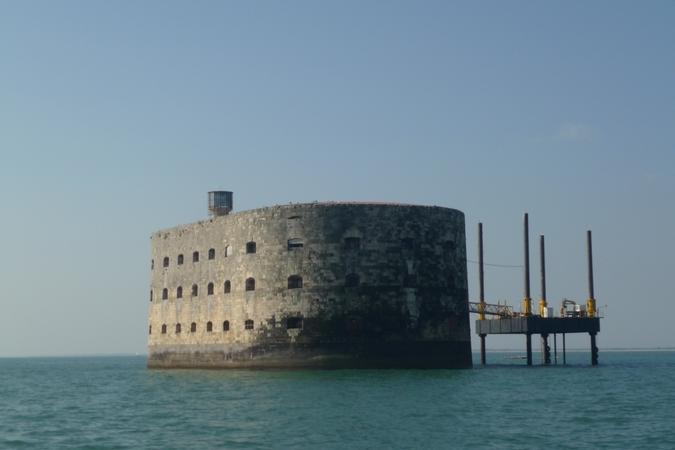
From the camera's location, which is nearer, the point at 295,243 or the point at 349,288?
the point at 349,288

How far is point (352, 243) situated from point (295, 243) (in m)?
2.32

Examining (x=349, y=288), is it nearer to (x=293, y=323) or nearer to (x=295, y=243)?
(x=293, y=323)

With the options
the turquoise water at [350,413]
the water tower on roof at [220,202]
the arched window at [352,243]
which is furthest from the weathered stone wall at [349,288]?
the water tower on roof at [220,202]

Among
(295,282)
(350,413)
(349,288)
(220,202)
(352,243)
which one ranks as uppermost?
(220,202)

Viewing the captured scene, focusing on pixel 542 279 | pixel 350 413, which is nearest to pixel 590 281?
pixel 542 279

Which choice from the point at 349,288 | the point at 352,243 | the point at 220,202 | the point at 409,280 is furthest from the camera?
the point at 220,202

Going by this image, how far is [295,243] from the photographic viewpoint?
42125 millimetres

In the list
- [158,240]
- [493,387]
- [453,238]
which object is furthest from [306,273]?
[158,240]

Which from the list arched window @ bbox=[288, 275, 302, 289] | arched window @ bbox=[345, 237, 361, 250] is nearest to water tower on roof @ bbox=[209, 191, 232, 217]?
arched window @ bbox=[288, 275, 302, 289]

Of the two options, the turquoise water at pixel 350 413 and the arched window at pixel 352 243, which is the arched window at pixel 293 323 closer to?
the turquoise water at pixel 350 413

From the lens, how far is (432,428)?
2367 centimetres

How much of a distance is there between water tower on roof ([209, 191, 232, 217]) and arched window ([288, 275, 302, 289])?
10.3 metres

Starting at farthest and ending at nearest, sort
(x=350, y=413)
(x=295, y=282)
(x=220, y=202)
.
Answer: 1. (x=220, y=202)
2. (x=295, y=282)
3. (x=350, y=413)

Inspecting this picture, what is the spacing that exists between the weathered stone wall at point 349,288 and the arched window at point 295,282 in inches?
5.0
